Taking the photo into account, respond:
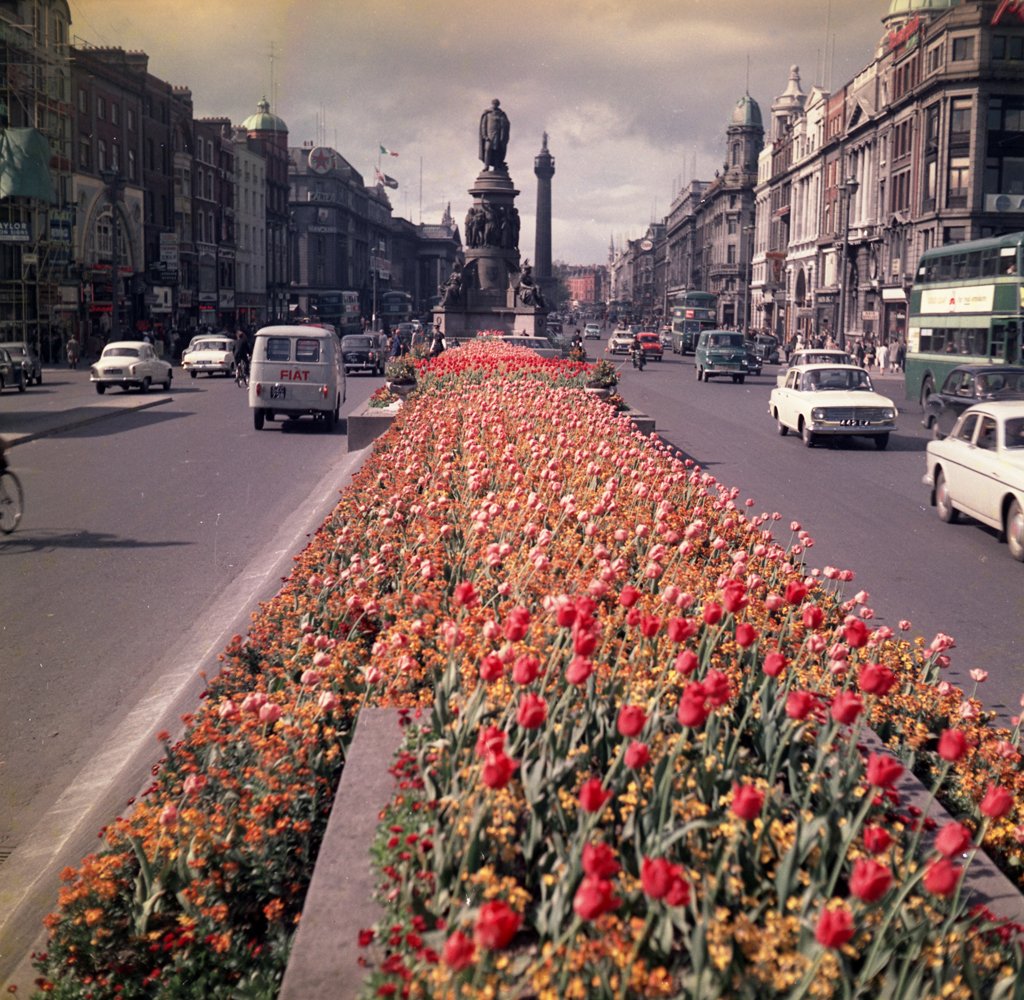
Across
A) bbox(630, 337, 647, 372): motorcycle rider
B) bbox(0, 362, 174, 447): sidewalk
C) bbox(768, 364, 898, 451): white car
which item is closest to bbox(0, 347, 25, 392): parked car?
bbox(0, 362, 174, 447): sidewalk

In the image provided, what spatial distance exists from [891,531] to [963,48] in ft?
184

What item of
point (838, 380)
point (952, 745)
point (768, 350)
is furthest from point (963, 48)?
point (952, 745)

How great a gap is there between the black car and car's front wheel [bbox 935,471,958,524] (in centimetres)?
775

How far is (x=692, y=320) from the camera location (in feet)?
266

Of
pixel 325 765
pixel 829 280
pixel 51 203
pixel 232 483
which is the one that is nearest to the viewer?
pixel 325 765

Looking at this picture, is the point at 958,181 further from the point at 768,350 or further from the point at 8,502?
the point at 8,502

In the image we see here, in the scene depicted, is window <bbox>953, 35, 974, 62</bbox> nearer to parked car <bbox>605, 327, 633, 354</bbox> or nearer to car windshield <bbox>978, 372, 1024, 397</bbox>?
parked car <bbox>605, 327, 633, 354</bbox>

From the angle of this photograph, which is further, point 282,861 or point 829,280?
point 829,280

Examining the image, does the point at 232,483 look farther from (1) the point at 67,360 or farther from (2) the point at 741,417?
(1) the point at 67,360

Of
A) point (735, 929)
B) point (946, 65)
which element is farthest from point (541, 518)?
point (946, 65)

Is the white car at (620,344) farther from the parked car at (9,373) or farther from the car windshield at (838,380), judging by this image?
the car windshield at (838,380)

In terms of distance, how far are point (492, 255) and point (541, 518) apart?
174ft

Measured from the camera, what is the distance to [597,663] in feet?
15.9

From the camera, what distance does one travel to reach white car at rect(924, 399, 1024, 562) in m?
12.7
